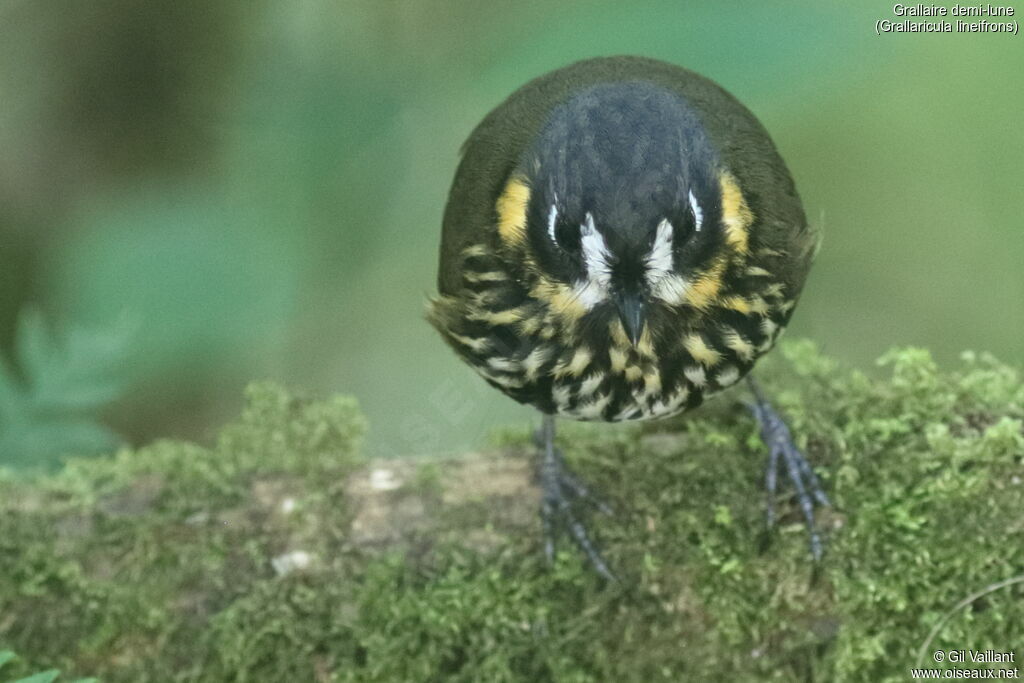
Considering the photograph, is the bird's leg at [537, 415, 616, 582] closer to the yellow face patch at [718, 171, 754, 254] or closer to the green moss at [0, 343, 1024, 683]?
the green moss at [0, 343, 1024, 683]

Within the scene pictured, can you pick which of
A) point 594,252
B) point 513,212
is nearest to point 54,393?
point 513,212

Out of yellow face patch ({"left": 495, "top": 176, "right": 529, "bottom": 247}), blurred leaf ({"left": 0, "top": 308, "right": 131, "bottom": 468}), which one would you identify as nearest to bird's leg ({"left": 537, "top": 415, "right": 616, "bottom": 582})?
yellow face patch ({"left": 495, "top": 176, "right": 529, "bottom": 247})

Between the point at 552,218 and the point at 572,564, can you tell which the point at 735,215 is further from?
the point at 572,564

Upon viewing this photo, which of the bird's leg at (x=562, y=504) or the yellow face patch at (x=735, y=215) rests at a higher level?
the yellow face patch at (x=735, y=215)

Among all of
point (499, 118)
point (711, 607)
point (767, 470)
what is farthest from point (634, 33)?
→ point (711, 607)

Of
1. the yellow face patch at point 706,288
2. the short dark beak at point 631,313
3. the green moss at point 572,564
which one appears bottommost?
the green moss at point 572,564

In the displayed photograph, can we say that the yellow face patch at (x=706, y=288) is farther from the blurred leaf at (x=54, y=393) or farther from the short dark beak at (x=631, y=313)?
Result: the blurred leaf at (x=54, y=393)

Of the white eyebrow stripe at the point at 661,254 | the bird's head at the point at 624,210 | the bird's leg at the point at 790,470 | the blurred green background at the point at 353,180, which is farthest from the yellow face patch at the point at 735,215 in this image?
the blurred green background at the point at 353,180
